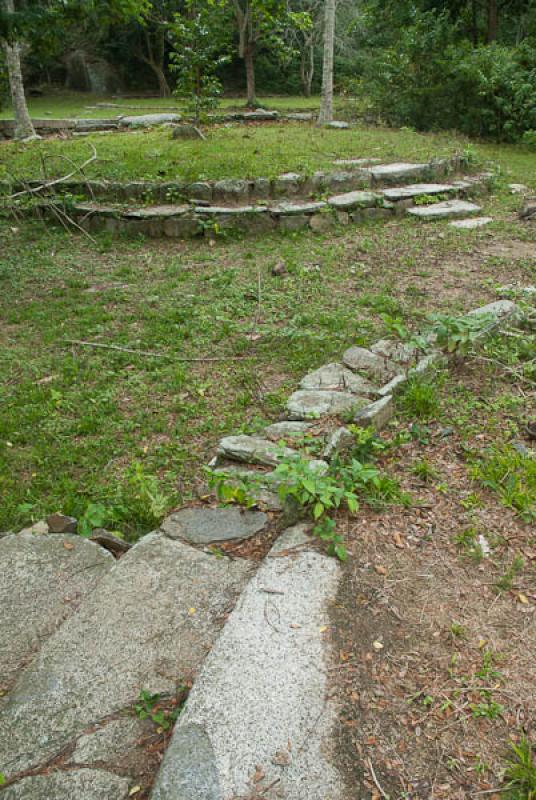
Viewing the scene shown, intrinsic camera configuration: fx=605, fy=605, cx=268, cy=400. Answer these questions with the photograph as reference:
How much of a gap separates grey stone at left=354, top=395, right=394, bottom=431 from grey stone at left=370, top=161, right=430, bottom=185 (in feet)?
16.4

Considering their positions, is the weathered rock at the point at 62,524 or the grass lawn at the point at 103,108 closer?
the weathered rock at the point at 62,524

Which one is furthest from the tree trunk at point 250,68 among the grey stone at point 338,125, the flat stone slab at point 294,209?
the flat stone slab at point 294,209

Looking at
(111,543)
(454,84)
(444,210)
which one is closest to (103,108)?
(454,84)

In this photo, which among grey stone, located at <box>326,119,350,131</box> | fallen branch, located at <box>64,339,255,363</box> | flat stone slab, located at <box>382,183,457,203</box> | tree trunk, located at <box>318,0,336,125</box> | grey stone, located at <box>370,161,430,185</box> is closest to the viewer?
fallen branch, located at <box>64,339,255,363</box>

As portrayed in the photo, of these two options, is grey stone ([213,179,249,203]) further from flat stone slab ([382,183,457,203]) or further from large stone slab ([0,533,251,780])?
large stone slab ([0,533,251,780])

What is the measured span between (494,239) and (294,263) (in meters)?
2.08

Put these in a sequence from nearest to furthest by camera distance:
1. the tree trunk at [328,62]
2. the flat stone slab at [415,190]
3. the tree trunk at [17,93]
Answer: the flat stone slab at [415,190] < the tree trunk at [328,62] < the tree trunk at [17,93]

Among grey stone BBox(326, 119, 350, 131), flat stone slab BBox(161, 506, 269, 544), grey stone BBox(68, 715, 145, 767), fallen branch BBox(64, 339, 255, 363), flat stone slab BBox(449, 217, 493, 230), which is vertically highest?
grey stone BBox(326, 119, 350, 131)

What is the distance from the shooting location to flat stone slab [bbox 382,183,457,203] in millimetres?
6867

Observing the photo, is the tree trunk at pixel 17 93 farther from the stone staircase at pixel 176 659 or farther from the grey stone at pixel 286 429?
the stone staircase at pixel 176 659

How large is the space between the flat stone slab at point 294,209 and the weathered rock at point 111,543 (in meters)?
4.72

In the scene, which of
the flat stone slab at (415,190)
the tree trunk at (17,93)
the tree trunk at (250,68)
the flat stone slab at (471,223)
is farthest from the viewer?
the tree trunk at (250,68)

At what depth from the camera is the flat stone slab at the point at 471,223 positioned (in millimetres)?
6350

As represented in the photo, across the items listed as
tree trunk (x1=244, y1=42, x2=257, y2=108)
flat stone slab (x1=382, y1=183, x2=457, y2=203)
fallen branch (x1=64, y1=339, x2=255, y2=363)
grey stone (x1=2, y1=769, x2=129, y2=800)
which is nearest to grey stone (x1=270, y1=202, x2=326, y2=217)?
flat stone slab (x1=382, y1=183, x2=457, y2=203)
